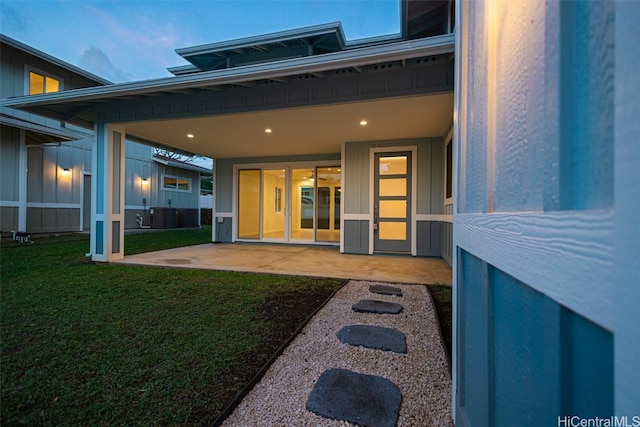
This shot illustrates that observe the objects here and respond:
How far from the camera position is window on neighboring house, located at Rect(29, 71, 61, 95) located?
876cm

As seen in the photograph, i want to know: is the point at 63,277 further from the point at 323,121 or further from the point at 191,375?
the point at 323,121

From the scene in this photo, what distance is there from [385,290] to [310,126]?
3333mm

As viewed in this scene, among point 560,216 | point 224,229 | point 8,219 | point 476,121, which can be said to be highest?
point 476,121

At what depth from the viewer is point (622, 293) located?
306mm

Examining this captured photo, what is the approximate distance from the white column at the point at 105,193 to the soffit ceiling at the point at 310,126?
1.53ft

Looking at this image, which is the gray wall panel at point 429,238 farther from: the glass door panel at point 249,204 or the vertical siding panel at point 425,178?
the glass door panel at point 249,204

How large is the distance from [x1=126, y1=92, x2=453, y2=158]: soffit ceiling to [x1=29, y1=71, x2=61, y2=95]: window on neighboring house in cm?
594

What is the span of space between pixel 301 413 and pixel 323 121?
4.47 meters

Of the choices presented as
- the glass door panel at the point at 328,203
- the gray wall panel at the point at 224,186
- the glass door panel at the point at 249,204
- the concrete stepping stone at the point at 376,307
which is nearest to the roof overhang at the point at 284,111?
the glass door panel at the point at 328,203

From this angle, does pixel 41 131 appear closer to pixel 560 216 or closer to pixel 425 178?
pixel 425 178

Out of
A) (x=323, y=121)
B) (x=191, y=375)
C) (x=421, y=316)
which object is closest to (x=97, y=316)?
(x=191, y=375)

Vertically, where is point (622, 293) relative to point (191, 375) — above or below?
above

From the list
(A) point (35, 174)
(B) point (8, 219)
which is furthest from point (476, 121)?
(A) point (35, 174)

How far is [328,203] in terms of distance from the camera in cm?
833
